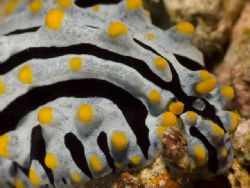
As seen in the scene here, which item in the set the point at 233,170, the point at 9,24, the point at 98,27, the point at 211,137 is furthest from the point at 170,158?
the point at 9,24

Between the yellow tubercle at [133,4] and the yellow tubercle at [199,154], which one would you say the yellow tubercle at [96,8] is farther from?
the yellow tubercle at [199,154]

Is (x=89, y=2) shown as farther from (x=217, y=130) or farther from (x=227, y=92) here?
(x=217, y=130)

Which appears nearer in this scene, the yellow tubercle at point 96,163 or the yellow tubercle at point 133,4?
the yellow tubercle at point 96,163

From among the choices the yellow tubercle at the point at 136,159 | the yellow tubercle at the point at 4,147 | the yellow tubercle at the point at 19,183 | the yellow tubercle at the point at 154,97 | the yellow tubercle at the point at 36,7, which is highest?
the yellow tubercle at the point at 36,7

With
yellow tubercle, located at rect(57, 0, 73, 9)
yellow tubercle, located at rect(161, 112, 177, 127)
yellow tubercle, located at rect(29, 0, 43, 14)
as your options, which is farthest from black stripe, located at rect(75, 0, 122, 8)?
yellow tubercle, located at rect(161, 112, 177, 127)

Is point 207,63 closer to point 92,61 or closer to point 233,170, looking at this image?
point 233,170

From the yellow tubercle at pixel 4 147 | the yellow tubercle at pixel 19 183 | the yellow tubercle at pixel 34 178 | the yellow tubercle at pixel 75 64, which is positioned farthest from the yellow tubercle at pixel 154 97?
the yellow tubercle at pixel 19 183

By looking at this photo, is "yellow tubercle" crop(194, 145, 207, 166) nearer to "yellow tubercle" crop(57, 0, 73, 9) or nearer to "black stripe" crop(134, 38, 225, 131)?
"black stripe" crop(134, 38, 225, 131)
